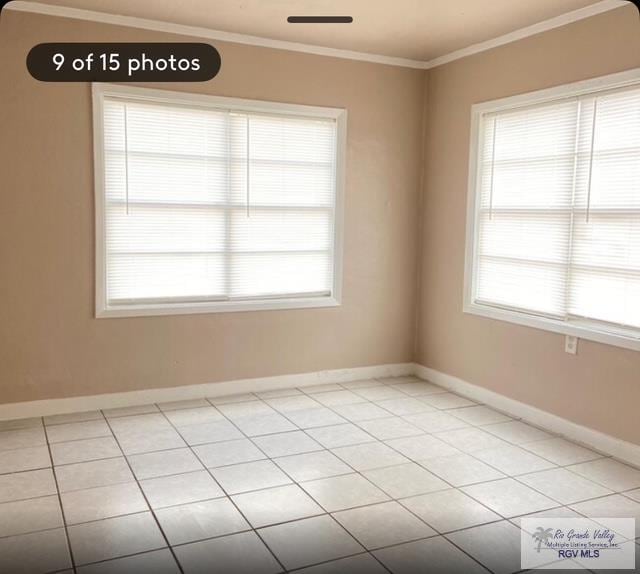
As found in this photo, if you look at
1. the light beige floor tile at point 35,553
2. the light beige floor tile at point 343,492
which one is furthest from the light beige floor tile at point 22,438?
the light beige floor tile at point 343,492

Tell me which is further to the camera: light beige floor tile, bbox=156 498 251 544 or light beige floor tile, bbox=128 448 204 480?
light beige floor tile, bbox=128 448 204 480

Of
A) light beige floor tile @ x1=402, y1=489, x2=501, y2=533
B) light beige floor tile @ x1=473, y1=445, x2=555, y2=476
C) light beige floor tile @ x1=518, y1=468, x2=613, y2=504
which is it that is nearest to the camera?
light beige floor tile @ x1=402, y1=489, x2=501, y2=533

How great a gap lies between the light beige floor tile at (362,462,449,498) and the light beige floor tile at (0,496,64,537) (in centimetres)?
145

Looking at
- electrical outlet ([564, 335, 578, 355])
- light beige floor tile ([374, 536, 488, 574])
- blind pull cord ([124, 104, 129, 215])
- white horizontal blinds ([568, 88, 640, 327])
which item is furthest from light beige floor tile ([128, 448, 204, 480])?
white horizontal blinds ([568, 88, 640, 327])

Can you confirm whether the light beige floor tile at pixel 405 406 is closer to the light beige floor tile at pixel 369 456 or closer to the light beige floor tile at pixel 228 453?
the light beige floor tile at pixel 369 456

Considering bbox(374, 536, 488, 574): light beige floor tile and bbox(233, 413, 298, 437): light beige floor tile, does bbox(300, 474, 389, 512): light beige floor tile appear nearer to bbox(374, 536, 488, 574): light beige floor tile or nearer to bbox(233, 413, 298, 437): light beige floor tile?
bbox(374, 536, 488, 574): light beige floor tile

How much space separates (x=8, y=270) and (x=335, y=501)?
7.93 feet

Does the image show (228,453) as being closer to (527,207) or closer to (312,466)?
(312,466)

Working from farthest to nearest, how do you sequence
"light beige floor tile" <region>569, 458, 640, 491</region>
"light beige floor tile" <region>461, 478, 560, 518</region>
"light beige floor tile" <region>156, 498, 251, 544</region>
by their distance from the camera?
1. "light beige floor tile" <region>569, 458, 640, 491</region>
2. "light beige floor tile" <region>461, 478, 560, 518</region>
3. "light beige floor tile" <region>156, 498, 251, 544</region>

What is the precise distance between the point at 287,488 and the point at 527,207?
2357 millimetres

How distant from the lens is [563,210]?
3.80 metres

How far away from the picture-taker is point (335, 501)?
9.40 feet

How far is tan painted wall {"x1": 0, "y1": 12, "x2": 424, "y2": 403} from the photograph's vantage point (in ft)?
12.5

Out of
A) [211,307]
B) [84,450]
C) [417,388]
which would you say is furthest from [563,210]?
[84,450]
